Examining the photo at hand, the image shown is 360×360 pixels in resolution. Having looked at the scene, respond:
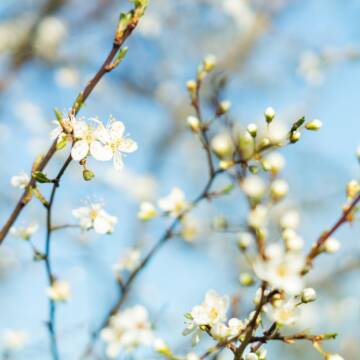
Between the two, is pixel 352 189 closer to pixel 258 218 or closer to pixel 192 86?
pixel 258 218

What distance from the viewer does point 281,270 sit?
1.01 meters

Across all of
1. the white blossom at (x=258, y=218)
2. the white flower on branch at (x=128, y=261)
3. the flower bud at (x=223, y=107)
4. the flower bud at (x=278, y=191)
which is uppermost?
the flower bud at (x=223, y=107)

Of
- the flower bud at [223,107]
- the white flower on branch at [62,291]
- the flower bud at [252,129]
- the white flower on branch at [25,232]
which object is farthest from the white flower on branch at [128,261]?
the flower bud at [252,129]

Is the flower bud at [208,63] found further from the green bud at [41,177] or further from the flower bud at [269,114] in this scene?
the green bud at [41,177]

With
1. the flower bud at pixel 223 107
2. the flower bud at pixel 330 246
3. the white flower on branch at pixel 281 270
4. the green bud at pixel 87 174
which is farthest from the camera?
the flower bud at pixel 223 107

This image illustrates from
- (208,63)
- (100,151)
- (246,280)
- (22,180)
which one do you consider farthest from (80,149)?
(208,63)

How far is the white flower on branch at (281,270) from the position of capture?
986mm

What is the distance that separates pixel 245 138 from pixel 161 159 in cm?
656

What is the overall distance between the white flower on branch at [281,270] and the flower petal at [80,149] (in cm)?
50

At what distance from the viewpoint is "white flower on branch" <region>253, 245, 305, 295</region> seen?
0.99 meters

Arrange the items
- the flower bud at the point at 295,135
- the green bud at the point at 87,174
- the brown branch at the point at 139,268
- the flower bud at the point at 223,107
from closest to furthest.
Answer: the green bud at the point at 87,174 < the flower bud at the point at 295,135 < the brown branch at the point at 139,268 < the flower bud at the point at 223,107

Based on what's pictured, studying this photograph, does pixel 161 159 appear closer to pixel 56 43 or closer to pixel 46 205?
pixel 56 43

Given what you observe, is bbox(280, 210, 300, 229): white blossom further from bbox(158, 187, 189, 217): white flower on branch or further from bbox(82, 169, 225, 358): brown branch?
bbox(158, 187, 189, 217): white flower on branch

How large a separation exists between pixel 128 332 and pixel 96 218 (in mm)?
436
